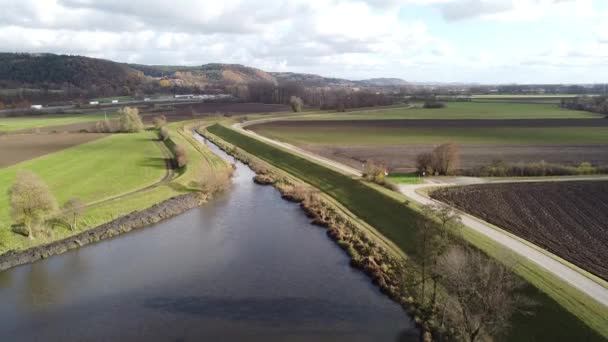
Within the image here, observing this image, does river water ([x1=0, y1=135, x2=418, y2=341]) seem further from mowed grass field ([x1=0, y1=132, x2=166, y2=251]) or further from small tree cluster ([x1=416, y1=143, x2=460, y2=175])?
small tree cluster ([x1=416, y1=143, x2=460, y2=175])

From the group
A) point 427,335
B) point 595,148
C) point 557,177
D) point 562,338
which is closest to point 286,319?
point 427,335

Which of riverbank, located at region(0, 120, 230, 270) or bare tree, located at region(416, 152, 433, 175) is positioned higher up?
bare tree, located at region(416, 152, 433, 175)

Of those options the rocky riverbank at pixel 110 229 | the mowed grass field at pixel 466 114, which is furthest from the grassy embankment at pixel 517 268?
the mowed grass field at pixel 466 114

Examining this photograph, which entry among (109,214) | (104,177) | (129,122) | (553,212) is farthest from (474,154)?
(129,122)

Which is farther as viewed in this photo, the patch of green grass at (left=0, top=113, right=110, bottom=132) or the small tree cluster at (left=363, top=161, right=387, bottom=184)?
the patch of green grass at (left=0, top=113, right=110, bottom=132)

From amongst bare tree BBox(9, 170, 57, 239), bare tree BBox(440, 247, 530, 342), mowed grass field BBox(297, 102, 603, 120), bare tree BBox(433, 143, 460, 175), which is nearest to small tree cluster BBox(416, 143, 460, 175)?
bare tree BBox(433, 143, 460, 175)

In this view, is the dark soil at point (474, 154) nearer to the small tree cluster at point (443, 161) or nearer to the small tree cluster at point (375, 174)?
the small tree cluster at point (443, 161)
